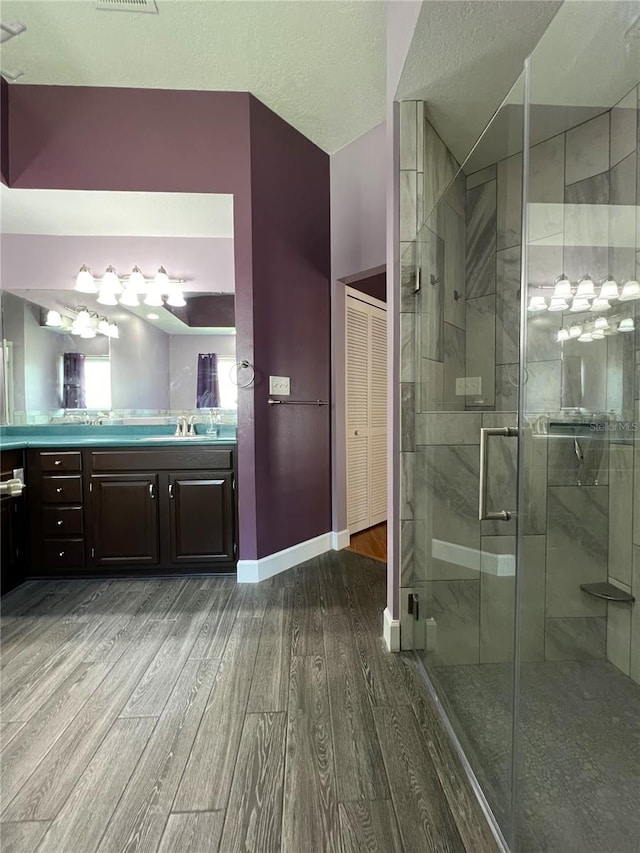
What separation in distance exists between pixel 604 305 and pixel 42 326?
11.7 feet

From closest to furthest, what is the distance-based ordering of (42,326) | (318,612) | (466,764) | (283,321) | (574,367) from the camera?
1. (466,764)
2. (574,367)
3. (318,612)
4. (283,321)
5. (42,326)

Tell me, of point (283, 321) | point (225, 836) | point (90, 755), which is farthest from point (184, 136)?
point (225, 836)

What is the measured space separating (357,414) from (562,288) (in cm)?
215

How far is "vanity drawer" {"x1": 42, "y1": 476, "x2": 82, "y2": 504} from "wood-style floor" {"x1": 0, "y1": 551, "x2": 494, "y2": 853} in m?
0.63

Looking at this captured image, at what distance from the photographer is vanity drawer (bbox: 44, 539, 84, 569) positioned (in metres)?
2.52

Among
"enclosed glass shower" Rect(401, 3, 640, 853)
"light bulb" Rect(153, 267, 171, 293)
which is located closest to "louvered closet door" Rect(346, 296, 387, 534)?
"light bulb" Rect(153, 267, 171, 293)

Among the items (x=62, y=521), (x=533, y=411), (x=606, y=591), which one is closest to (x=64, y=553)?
(x=62, y=521)

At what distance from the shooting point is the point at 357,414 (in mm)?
3359

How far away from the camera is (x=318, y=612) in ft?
6.90

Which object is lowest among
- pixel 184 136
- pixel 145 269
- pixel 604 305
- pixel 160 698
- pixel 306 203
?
pixel 160 698

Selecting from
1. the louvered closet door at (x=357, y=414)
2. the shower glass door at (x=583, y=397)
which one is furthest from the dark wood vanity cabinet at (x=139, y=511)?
the shower glass door at (x=583, y=397)

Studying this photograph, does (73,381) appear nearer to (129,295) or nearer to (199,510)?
(129,295)

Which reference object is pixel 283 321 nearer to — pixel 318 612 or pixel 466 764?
pixel 318 612

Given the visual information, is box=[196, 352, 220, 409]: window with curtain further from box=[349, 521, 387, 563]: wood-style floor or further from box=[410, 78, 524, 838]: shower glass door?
box=[410, 78, 524, 838]: shower glass door
